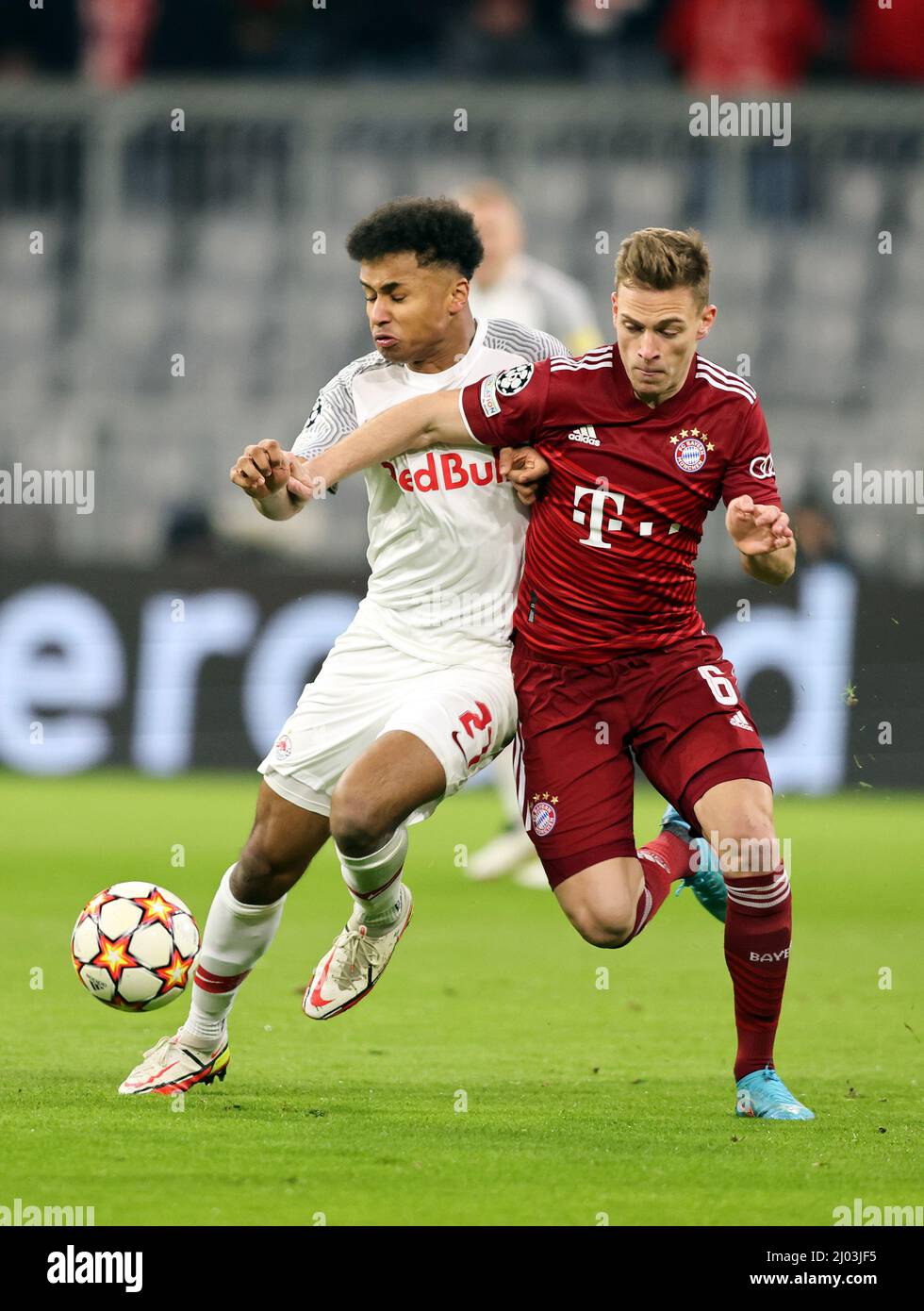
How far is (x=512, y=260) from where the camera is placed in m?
9.93

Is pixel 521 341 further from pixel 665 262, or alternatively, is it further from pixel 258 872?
pixel 258 872

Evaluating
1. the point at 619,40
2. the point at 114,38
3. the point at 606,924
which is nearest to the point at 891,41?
the point at 619,40

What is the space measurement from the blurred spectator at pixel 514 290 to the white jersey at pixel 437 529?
4.13 m

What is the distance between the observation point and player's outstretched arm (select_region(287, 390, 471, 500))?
17.8 ft

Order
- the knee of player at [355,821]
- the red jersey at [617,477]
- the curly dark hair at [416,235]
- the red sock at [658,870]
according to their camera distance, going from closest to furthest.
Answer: the knee of player at [355,821]
the red jersey at [617,477]
the red sock at [658,870]
the curly dark hair at [416,235]

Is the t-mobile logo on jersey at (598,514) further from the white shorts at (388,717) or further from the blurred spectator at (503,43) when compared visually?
the blurred spectator at (503,43)

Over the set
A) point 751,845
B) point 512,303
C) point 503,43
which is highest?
point 503,43

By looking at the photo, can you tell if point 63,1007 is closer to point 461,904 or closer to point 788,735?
point 461,904

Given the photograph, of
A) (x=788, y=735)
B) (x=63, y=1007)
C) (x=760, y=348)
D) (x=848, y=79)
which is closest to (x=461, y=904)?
(x=63, y=1007)

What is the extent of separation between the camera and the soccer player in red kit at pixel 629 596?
17.1ft

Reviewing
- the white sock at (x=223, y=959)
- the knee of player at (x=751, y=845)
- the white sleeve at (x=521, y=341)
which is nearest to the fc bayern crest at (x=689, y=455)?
the white sleeve at (x=521, y=341)

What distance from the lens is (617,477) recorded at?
5387 millimetres

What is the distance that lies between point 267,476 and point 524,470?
767 millimetres

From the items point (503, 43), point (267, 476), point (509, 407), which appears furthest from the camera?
point (503, 43)
